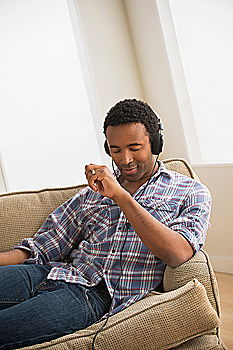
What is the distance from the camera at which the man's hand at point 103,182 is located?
6.51 feet

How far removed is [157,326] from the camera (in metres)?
1.74

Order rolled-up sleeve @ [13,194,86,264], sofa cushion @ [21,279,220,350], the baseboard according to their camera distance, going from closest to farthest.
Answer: sofa cushion @ [21,279,220,350]
rolled-up sleeve @ [13,194,86,264]
the baseboard

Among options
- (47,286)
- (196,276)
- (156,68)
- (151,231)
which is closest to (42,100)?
(156,68)

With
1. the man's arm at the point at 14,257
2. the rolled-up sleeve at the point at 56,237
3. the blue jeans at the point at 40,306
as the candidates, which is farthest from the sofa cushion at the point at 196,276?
the man's arm at the point at 14,257

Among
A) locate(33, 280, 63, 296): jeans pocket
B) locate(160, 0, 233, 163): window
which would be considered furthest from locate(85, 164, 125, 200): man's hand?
locate(160, 0, 233, 163): window

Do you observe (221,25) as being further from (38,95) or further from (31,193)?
(31,193)

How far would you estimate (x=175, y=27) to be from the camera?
11.6ft

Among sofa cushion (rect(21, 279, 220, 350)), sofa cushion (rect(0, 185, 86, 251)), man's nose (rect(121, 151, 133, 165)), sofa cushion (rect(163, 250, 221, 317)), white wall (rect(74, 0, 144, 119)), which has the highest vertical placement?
white wall (rect(74, 0, 144, 119))

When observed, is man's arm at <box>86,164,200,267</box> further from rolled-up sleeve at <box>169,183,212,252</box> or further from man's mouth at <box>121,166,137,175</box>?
man's mouth at <box>121,166,137,175</box>

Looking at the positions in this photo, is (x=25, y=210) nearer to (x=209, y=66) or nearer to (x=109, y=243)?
(x=109, y=243)

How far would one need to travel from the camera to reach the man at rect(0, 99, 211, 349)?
74.0 inches

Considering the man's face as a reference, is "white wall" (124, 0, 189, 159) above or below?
above

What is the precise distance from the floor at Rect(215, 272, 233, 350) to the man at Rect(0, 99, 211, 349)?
0.71m

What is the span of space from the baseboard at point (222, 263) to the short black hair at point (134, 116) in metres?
1.45
